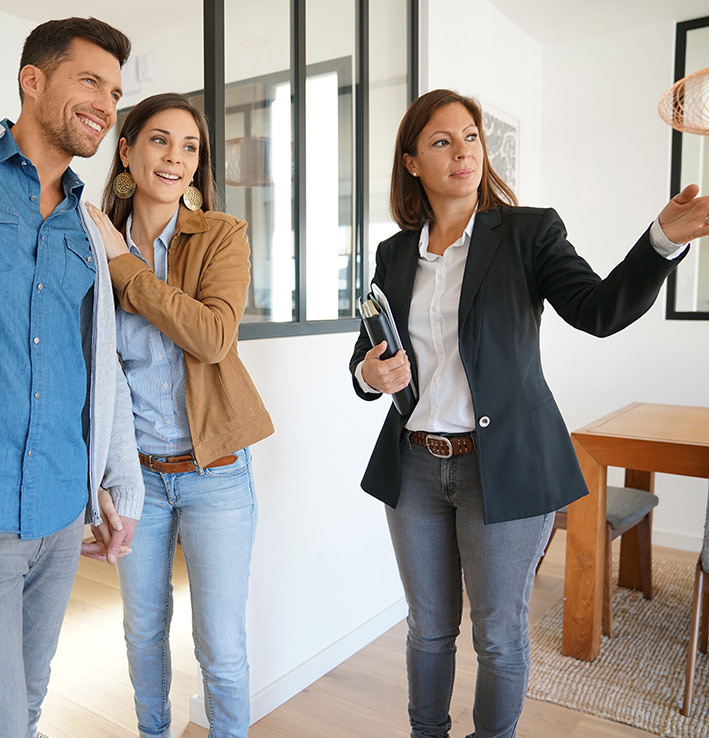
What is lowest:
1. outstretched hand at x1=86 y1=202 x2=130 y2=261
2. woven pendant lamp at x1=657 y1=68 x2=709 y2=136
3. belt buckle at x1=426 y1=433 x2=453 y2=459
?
belt buckle at x1=426 y1=433 x2=453 y2=459

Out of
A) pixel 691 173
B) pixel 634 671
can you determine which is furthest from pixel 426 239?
pixel 691 173

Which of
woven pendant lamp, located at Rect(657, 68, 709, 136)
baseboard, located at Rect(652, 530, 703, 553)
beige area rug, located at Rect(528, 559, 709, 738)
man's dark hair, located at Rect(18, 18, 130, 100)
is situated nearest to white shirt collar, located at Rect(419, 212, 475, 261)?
man's dark hair, located at Rect(18, 18, 130, 100)

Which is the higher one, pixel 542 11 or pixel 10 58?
pixel 542 11

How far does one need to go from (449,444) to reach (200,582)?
0.61 metres

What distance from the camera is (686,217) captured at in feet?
3.62

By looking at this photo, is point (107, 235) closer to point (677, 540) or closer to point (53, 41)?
point (53, 41)

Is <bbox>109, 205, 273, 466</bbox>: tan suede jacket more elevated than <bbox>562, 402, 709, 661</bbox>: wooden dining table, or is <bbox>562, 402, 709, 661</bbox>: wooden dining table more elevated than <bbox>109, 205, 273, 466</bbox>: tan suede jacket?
<bbox>109, 205, 273, 466</bbox>: tan suede jacket

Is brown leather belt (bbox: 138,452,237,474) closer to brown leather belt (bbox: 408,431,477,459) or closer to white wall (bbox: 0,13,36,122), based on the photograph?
brown leather belt (bbox: 408,431,477,459)

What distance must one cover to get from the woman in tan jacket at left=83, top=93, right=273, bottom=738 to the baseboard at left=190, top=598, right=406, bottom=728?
0.58m

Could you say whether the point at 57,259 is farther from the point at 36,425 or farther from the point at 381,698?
the point at 381,698

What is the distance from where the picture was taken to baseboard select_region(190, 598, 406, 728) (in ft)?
6.87

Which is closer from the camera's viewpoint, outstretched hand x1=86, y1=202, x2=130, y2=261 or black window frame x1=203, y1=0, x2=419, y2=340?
outstretched hand x1=86, y1=202, x2=130, y2=261

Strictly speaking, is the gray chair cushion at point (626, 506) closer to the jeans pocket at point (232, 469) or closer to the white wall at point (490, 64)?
the jeans pocket at point (232, 469)

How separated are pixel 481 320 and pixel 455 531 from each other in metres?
0.47
